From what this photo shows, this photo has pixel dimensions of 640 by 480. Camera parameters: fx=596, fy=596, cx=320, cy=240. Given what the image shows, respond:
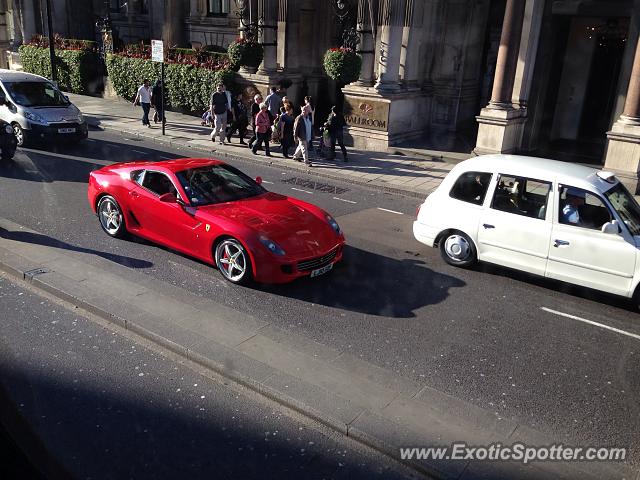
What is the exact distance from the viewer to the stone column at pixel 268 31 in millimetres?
21500

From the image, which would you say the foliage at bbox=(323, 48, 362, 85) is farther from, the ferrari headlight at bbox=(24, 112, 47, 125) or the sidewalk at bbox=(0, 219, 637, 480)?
the sidewalk at bbox=(0, 219, 637, 480)

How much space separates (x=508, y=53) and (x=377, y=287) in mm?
11389

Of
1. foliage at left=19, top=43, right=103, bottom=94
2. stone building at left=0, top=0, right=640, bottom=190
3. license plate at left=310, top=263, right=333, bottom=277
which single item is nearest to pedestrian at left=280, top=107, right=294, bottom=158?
stone building at left=0, top=0, right=640, bottom=190

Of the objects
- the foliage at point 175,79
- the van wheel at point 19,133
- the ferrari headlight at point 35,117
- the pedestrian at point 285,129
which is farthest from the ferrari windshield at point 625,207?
the foliage at point 175,79

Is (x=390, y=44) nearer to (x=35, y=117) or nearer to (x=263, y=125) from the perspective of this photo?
(x=263, y=125)

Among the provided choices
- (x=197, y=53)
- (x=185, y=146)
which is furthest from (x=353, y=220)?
(x=197, y=53)

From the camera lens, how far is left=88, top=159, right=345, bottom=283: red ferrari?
7598mm

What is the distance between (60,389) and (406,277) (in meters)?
4.83

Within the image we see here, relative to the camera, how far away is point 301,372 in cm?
574

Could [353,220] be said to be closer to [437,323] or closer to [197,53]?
[437,323]

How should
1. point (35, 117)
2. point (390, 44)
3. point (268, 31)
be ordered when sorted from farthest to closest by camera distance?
point (268, 31)
point (390, 44)
point (35, 117)

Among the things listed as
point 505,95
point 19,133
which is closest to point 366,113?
point 505,95

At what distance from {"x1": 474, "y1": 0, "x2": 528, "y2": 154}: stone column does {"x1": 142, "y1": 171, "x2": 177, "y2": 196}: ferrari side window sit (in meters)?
10.9

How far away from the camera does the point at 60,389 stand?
542 centimetres
